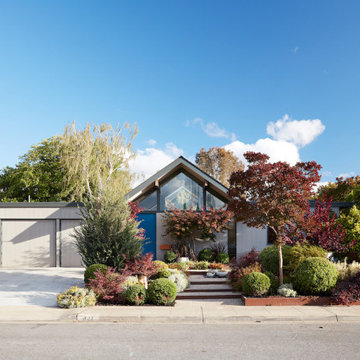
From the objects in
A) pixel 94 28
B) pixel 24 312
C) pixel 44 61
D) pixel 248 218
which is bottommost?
pixel 24 312

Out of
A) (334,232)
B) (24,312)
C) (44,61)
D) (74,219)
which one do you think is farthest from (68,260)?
(334,232)

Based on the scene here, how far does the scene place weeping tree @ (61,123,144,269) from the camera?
10453mm

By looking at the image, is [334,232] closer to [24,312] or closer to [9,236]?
[24,312]

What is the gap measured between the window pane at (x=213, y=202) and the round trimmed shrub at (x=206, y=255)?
212 cm

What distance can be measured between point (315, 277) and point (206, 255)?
6.16m

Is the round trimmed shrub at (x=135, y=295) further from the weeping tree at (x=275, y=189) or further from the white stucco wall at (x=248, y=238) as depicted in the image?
the white stucco wall at (x=248, y=238)

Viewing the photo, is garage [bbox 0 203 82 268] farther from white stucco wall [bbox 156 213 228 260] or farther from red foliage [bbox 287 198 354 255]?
red foliage [bbox 287 198 354 255]

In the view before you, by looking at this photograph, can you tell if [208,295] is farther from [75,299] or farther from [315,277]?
[75,299]

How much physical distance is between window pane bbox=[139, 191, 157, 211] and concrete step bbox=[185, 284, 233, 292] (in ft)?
17.9

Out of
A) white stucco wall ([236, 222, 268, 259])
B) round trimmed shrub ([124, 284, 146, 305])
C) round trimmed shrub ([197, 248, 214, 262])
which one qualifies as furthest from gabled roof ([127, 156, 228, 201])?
round trimmed shrub ([124, 284, 146, 305])

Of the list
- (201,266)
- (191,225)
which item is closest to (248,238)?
(191,225)

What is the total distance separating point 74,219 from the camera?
15.3m

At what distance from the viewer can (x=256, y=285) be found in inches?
343

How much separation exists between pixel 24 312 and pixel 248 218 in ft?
21.8
